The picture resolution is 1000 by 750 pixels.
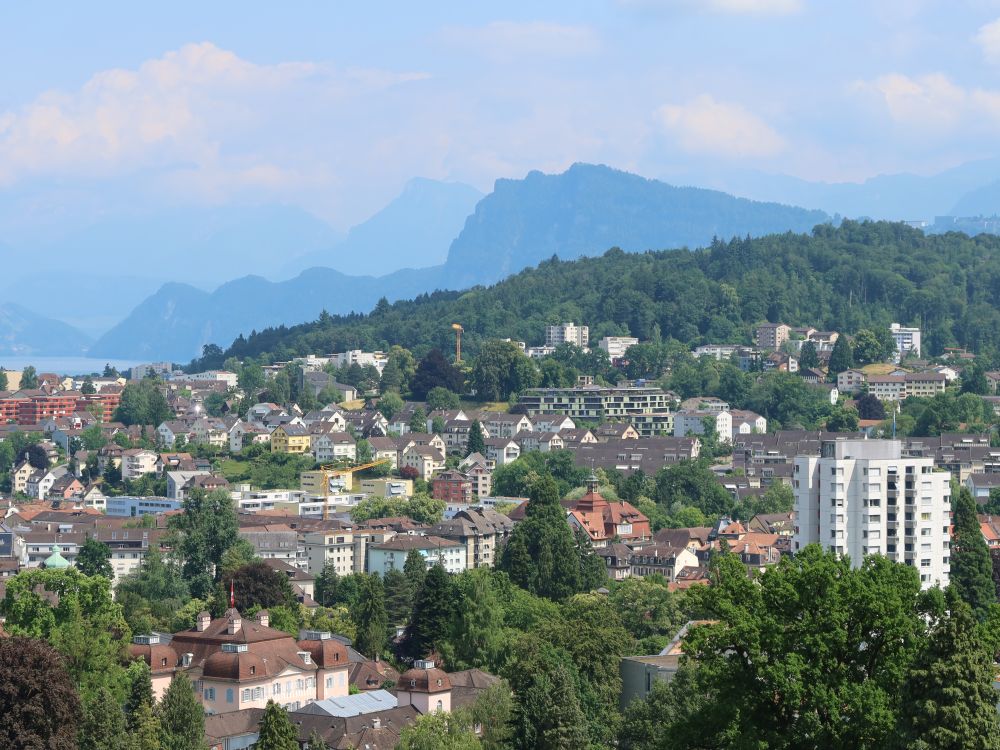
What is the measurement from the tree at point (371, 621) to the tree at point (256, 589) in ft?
7.74

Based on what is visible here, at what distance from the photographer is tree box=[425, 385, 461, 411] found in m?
109

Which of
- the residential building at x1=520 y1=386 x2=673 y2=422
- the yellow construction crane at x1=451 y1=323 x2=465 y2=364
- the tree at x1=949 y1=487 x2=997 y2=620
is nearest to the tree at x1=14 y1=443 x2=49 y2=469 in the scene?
the residential building at x1=520 y1=386 x2=673 y2=422

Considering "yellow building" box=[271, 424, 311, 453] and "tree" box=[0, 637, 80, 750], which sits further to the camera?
"yellow building" box=[271, 424, 311, 453]

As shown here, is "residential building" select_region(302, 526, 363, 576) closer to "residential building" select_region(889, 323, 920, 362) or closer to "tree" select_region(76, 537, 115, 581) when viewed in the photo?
"tree" select_region(76, 537, 115, 581)

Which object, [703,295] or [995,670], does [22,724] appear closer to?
[995,670]

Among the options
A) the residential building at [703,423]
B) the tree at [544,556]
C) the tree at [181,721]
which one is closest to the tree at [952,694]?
the tree at [181,721]

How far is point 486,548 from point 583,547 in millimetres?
9687

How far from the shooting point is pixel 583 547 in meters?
63.1

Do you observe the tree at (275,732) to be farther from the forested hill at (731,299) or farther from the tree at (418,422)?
the forested hill at (731,299)

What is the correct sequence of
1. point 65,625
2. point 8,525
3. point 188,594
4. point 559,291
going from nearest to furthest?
1. point 65,625
2. point 188,594
3. point 8,525
4. point 559,291

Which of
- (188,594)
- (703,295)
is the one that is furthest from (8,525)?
(703,295)

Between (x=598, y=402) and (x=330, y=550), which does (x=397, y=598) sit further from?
(x=598, y=402)

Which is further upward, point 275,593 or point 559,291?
point 559,291

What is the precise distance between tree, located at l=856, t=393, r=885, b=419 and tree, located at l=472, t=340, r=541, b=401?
20.3m
